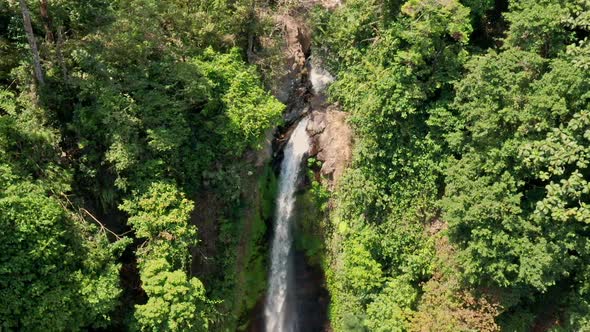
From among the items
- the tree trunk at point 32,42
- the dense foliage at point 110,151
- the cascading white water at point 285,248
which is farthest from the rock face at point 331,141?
the tree trunk at point 32,42

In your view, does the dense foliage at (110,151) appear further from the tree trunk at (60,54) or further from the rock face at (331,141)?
the rock face at (331,141)

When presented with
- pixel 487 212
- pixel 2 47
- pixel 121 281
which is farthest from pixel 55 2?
pixel 487 212

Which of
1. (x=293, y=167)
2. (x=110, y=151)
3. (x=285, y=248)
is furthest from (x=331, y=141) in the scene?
(x=110, y=151)

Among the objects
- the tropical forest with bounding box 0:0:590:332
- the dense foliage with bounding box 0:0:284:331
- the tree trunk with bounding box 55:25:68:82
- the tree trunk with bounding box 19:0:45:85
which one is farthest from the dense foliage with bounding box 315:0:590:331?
the tree trunk with bounding box 19:0:45:85

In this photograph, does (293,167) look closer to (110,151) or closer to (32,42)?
(110,151)

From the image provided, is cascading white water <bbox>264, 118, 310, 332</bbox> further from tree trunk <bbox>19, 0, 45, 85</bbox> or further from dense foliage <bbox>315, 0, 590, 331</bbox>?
tree trunk <bbox>19, 0, 45, 85</bbox>

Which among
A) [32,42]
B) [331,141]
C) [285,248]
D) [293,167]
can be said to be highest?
[32,42]
